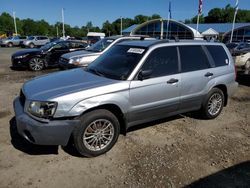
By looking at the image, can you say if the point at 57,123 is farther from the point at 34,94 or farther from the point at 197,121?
the point at 197,121

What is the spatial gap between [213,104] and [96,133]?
2.99 metres

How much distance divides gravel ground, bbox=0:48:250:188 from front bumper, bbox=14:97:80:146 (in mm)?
418

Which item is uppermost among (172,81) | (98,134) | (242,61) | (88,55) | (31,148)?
(88,55)

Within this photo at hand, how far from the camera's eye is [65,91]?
367 centimetres

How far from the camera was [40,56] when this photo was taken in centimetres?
1255

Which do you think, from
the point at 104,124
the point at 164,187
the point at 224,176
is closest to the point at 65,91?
the point at 104,124

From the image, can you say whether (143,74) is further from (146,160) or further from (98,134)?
(146,160)

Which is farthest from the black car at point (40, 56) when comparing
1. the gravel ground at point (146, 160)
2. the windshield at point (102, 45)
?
the gravel ground at point (146, 160)

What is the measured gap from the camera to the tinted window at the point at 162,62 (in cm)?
440

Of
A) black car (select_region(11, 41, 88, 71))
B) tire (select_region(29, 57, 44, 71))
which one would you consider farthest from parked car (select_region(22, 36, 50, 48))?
tire (select_region(29, 57, 44, 71))

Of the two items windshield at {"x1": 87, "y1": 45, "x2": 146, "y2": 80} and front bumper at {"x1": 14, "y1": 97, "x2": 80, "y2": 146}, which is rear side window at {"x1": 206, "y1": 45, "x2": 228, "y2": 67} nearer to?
windshield at {"x1": 87, "y1": 45, "x2": 146, "y2": 80}

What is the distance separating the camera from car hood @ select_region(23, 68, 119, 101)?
3.66 metres

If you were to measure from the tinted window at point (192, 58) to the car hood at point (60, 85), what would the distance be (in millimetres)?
1594

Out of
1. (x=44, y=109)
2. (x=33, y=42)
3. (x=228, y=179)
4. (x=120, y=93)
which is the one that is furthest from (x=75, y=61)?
(x=33, y=42)
